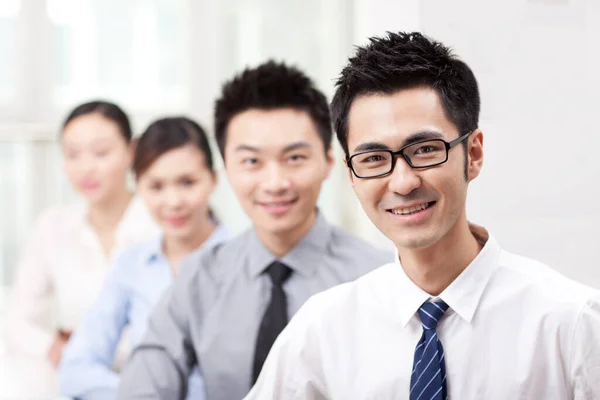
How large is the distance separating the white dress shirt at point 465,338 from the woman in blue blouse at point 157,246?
1.91 feet

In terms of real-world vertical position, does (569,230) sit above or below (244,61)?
below

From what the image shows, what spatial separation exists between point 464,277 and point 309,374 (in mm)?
254

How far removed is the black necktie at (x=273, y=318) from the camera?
1.16 metres

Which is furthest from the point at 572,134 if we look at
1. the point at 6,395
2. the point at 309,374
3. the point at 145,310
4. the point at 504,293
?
the point at 6,395

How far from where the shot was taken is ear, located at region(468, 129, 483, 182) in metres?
0.86

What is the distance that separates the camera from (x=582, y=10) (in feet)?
3.16

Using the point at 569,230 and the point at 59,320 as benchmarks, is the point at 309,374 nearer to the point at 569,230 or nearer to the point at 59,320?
the point at 569,230

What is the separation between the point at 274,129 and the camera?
45.7 inches

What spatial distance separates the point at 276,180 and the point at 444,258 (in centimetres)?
35

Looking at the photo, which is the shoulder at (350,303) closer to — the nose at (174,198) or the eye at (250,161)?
the eye at (250,161)

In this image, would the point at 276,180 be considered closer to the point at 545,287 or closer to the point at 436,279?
the point at 436,279

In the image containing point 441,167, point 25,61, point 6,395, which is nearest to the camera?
point 441,167

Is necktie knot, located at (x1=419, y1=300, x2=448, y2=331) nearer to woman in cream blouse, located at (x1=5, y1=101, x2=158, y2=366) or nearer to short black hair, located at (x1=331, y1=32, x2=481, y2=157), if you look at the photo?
short black hair, located at (x1=331, y1=32, x2=481, y2=157)

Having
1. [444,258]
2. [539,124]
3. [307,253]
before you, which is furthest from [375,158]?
[307,253]
